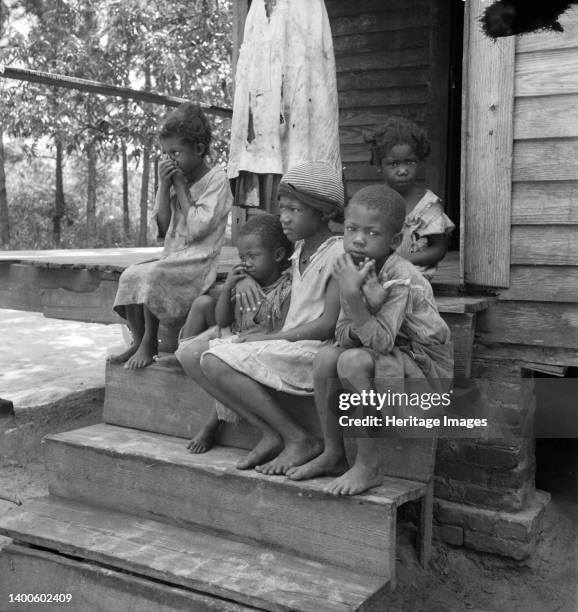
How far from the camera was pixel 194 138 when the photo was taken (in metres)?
3.48

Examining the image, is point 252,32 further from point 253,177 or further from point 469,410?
point 469,410

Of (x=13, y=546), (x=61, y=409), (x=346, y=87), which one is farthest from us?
(x=346, y=87)

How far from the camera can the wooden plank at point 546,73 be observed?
11.1 ft

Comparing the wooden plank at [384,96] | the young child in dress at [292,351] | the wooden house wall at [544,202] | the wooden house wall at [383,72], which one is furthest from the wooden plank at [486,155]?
the wooden plank at [384,96]

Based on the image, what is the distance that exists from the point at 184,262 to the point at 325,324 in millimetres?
992

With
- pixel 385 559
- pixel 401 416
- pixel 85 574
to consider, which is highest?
pixel 401 416

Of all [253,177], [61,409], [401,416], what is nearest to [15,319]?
[61,409]

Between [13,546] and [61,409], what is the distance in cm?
247

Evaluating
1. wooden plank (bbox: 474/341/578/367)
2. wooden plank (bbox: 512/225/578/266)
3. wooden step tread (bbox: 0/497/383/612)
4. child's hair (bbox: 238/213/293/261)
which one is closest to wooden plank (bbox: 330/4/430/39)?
wooden plank (bbox: 512/225/578/266)

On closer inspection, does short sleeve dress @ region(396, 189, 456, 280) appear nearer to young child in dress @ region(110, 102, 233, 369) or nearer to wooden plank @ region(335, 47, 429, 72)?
young child in dress @ region(110, 102, 233, 369)

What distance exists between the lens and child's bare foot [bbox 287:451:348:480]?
2803 millimetres

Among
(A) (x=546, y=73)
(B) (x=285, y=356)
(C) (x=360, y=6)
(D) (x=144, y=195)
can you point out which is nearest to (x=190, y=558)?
(B) (x=285, y=356)

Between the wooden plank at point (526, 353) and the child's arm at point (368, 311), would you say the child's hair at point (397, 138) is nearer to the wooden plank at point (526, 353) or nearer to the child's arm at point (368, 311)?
the wooden plank at point (526, 353)

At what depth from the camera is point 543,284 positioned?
11.7ft
